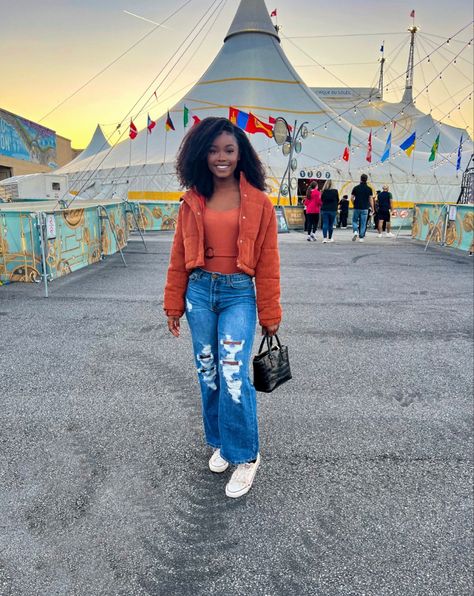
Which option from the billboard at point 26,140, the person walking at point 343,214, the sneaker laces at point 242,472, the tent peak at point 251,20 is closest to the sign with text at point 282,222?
the person walking at point 343,214

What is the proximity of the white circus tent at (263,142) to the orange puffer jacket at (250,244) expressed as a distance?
19.7 m

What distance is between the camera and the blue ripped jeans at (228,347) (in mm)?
2182

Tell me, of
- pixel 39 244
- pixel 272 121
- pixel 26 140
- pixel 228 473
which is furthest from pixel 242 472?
pixel 26 140

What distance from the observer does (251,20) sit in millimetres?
25906

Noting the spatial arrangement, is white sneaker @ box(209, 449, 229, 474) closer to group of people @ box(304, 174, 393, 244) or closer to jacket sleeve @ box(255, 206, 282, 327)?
jacket sleeve @ box(255, 206, 282, 327)

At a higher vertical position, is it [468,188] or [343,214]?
[468,188]

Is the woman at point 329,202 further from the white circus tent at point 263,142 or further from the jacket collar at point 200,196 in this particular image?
the jacket collar at point 200,196

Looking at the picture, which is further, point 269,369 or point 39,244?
point 39,244

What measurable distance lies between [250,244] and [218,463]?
125 centimetres

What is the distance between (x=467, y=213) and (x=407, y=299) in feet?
20.0

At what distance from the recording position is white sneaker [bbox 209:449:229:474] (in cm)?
245

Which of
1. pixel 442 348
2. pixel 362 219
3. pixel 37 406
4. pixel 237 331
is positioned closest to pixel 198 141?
pixel 237 331

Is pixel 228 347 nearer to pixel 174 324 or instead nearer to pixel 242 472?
pixel 174 324

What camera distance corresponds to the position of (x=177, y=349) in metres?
4.40
